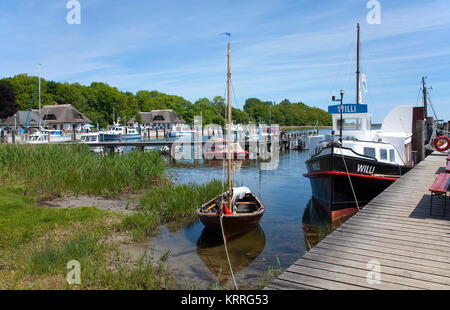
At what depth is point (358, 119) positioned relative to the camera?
712 inches

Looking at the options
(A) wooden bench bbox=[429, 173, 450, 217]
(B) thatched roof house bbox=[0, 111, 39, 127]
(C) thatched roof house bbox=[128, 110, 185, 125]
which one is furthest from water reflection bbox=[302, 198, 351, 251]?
(C) thatched roof house bbox=[128, 110, 185, 125]

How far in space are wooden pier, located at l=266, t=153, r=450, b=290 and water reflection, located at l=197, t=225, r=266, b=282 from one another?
3.40 metres

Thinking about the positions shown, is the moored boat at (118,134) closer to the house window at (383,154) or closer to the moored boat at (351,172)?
the moored boat at (351,172)

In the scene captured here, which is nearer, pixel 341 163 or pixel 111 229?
pixel 111 229

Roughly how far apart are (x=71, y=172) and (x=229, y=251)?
1041cm

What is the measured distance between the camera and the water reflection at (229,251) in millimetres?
9227

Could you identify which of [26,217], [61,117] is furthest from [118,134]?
[26,217]

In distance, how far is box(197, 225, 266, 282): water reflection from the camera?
9.23 meters

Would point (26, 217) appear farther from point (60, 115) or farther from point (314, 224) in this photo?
point (60, 115)

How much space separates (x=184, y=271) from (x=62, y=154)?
13838 mm

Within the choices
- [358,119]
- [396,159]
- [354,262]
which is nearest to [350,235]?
[354,262]

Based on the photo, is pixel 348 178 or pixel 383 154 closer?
pixel 348 178

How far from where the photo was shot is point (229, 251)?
10.5 meters
